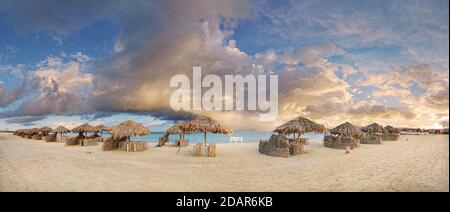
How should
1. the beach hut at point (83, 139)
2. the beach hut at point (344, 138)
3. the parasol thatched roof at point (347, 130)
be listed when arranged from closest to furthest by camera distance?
the beach hut at point (344, 138)
the parasol thatched roof at point (347, 130)
the beach hut at point (83, 139)

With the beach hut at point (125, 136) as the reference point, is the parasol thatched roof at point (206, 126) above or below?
above

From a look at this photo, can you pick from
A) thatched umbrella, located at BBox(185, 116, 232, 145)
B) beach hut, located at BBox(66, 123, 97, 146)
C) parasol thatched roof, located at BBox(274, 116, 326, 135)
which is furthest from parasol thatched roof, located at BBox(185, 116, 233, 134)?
beach hut, located at BBox(66, 123, 97, 146)

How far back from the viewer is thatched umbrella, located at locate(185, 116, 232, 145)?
14180mm

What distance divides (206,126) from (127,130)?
5191mm

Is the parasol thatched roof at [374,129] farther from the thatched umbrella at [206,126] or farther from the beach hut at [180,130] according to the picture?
the beach hut at [180,130]

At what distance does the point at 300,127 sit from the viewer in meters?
15.9

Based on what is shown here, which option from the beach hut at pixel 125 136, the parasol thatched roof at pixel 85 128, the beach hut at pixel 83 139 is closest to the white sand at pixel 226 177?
the beach hut at pixel 125 136

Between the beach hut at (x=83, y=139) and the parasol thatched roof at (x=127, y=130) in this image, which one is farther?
the beach hut at (x=83, y=139)

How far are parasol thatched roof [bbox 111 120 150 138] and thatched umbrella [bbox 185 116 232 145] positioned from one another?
3.78 m

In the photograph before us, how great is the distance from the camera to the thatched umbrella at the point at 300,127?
15913 millimetres

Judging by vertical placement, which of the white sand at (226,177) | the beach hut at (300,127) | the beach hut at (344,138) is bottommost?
the white sand at (226,177)
